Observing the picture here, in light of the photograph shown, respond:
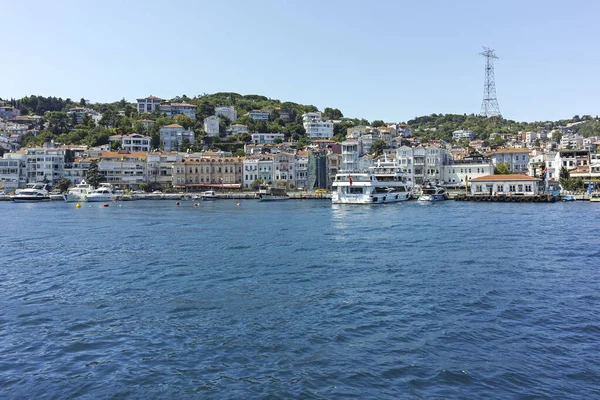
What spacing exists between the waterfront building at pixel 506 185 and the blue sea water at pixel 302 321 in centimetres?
4518

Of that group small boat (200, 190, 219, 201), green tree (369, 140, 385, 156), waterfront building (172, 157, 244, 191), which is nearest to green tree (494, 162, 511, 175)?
green tree (369, 140, 385, 156)

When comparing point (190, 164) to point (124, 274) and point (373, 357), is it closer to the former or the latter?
point (124, 274)

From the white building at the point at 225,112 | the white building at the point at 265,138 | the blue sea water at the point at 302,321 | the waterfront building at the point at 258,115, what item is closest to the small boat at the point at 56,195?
the white building at the point at 265,138

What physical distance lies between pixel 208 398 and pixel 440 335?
18.5 feet

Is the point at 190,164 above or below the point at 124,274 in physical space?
above

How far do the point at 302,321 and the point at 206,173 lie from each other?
81474 millimetres

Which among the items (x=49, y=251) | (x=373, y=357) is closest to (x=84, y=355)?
(x=373, y=357)

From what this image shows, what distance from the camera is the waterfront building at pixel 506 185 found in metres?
67.7

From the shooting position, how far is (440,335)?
11391mm

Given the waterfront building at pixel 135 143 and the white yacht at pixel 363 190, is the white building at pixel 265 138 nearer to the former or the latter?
the waterfront building at pixel 135 143

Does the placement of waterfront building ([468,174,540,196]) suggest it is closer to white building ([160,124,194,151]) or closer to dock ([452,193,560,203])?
dock ([452,193,560,203])

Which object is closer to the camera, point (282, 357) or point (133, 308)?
point (282, 357)

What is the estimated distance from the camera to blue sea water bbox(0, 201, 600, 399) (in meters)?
9.02

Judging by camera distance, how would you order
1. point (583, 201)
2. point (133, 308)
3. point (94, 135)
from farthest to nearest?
point (94, 135)
point (583, 201)
point (133, 308)
